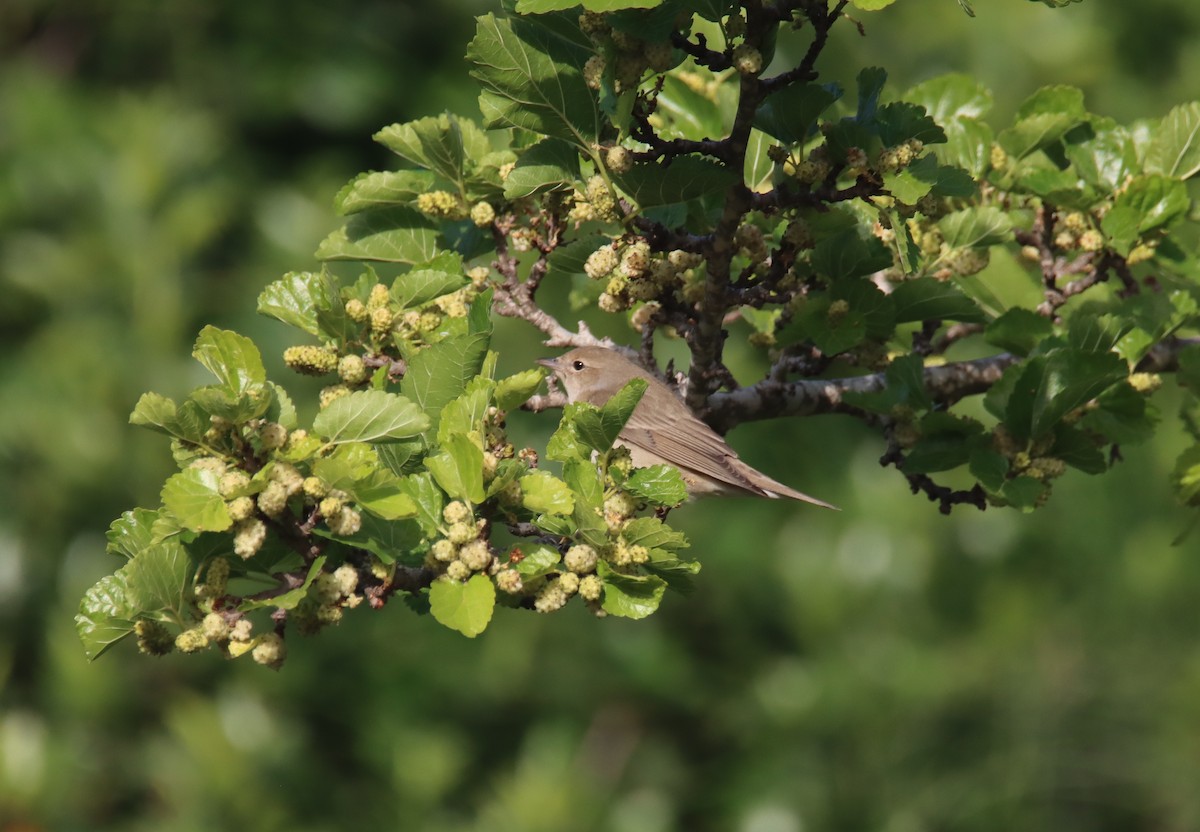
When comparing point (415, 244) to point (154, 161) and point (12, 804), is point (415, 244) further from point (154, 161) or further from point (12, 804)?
point (154, 161)

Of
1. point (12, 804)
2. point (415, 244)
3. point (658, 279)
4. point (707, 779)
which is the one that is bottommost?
point (707, 779)

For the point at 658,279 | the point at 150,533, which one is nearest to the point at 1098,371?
the point at 658,279

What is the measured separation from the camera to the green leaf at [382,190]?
13.2ft

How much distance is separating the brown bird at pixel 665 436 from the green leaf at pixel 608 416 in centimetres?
116

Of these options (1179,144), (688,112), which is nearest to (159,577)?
(688,112)

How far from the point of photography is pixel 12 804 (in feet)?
28.7

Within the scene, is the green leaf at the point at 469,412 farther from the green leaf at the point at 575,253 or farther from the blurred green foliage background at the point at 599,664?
the blurred green foliage background at the point at 599,664

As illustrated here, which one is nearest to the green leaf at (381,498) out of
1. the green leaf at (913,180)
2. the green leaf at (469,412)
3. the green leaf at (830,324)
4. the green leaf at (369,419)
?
the green leaf at (369,419)

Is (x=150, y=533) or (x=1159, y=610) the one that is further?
(x=1159, y=610)

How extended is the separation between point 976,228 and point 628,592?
5.52 feet

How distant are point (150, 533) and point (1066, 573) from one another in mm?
7693

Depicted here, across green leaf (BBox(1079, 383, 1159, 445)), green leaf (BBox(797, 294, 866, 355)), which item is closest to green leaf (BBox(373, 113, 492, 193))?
green leaf (BBox(797, 294, 866, 355))

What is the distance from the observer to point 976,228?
4105 mm

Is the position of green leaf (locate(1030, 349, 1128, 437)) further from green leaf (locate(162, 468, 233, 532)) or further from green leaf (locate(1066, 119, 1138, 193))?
green leaf (locate(162, 468, 233, 532))
